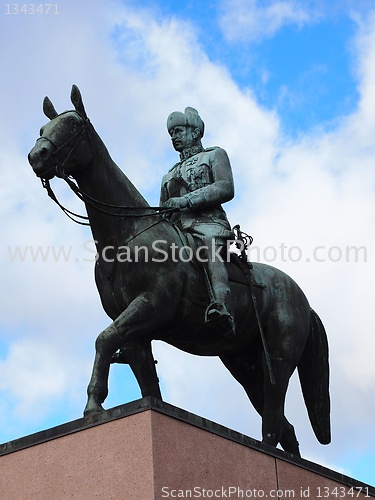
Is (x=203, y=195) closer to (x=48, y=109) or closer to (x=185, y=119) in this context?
(x=185, y=119)

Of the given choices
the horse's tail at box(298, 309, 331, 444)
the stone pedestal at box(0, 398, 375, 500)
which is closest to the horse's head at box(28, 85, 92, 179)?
the stone pedestal at box(0, 398, 375, 500)

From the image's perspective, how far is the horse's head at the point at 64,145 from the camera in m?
11.3

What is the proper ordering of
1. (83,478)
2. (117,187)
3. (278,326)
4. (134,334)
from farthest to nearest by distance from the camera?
(278,326) → (117,187) → (134,334) → (83,478)

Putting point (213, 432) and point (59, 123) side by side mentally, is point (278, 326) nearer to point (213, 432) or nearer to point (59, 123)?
point (213, 432)

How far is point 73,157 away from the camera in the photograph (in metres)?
11.5

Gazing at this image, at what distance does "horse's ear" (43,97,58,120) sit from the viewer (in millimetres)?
11836

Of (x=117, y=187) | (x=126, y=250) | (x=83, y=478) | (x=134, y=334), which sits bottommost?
(x=83, y=478)

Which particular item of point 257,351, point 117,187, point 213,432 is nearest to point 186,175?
point 117,187

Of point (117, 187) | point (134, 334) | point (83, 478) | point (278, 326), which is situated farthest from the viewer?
point (278, 326)

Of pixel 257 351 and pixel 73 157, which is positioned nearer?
pixel 73 157

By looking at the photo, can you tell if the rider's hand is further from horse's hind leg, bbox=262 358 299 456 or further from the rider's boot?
horse's hind leg, bbox=262 358 299 456

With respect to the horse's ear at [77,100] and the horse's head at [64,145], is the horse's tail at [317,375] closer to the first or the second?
the horse's head at [64,145]

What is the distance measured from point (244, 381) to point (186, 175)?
2.51m

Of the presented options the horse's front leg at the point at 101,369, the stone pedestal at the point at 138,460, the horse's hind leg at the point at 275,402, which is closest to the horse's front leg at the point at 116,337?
the horse's front leg at the point at 101,369
